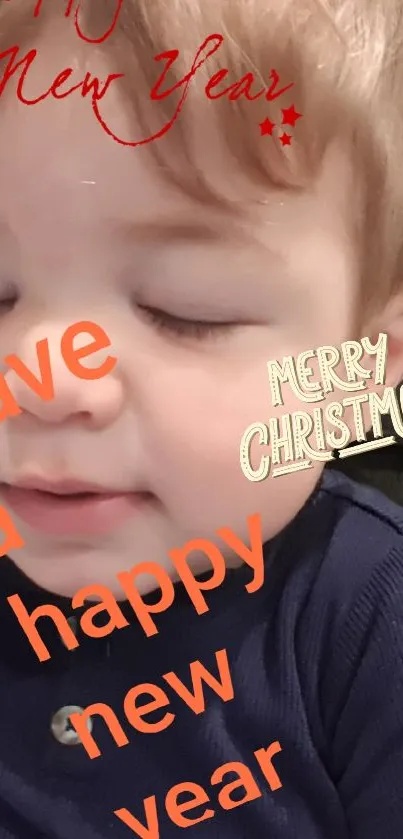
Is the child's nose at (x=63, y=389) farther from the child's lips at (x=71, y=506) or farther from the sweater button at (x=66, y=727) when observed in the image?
the sweater button at (x=66, y=727)

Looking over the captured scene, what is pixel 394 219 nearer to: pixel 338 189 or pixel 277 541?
pixel 338 189

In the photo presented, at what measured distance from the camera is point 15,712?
384mm

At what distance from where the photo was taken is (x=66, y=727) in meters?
0.37

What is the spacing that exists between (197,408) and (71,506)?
0.05 metres

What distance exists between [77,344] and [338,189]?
3.6 inches

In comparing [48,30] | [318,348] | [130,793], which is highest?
[48,30]

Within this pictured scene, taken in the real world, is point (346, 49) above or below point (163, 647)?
above

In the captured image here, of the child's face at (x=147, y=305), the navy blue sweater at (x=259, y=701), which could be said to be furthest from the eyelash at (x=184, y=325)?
the navy blue sweater at (x=259, y=701)

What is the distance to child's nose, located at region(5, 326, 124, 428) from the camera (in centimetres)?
28

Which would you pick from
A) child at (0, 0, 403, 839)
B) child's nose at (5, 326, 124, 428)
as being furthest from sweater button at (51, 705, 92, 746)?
child's nose at (5, 326, 124, 428)

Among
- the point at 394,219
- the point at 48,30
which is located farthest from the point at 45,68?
the point at 394,219

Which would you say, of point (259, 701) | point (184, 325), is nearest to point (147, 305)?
point (184, 325)

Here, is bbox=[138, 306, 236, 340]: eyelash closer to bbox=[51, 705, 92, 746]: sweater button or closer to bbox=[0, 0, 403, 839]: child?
bbox=[0, 0, 403, 839]: child

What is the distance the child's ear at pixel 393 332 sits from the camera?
0.32m
